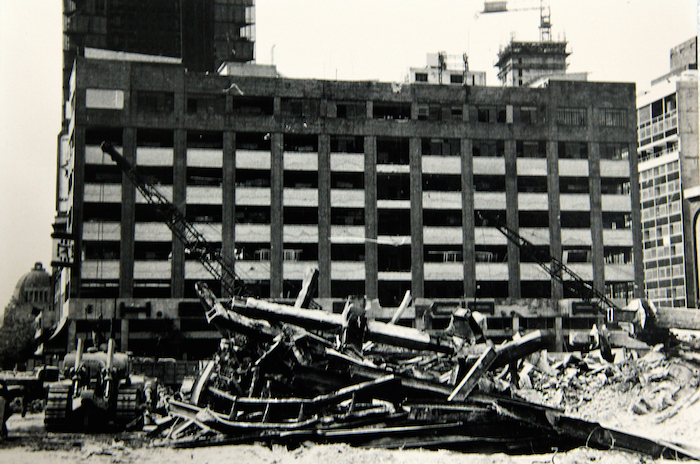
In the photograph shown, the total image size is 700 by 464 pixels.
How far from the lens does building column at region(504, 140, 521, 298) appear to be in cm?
3769

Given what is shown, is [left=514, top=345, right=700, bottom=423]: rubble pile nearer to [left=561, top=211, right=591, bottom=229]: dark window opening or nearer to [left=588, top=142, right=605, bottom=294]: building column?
[left=561, top=211, right=591, bottom=229]: dark window opening

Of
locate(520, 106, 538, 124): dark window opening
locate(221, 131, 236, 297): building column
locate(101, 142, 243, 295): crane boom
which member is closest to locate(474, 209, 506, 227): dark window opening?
locate(520, 106, 538, 124): dark window opening

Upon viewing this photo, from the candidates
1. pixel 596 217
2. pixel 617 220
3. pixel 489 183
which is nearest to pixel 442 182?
pixel 489 183

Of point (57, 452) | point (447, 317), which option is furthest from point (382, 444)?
point (447, 317)

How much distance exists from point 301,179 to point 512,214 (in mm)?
11518

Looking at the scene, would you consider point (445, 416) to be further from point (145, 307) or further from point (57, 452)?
point (145, 307)

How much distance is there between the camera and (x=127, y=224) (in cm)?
3812

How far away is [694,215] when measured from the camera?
25.6 meters

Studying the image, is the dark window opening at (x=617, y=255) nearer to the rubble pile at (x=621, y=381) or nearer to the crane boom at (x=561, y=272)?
the crane boom at (x=561, y=272)

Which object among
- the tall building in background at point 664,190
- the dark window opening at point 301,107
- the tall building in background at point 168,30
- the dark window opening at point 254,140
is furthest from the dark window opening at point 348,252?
the tall building in background at point 664,190

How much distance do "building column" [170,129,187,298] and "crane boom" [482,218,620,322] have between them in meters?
17.0

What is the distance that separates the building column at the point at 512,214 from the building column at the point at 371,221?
24.4ft

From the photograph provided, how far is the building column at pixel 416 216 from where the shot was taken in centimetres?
3609

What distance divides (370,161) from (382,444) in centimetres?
2546
